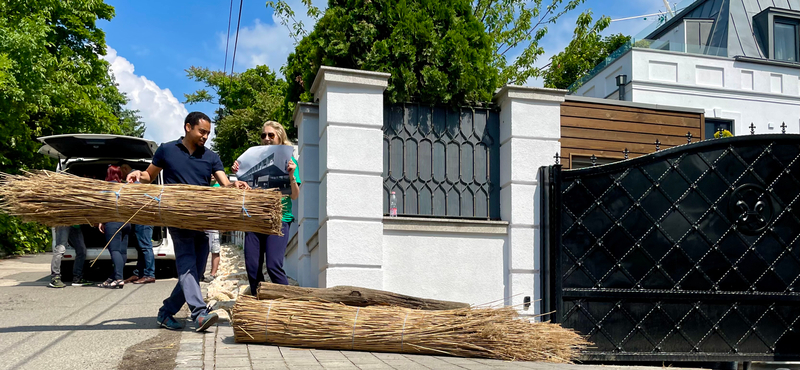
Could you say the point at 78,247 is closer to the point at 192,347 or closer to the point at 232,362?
the point at 192,347

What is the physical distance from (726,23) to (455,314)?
22806 mm

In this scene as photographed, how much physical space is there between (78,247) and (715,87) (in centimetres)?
1956

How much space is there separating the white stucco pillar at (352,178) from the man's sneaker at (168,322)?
1296 millimetres

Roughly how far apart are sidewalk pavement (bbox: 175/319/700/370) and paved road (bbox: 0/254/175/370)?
0.47 m

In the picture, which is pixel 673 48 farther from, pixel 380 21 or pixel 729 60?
pixel 380 21

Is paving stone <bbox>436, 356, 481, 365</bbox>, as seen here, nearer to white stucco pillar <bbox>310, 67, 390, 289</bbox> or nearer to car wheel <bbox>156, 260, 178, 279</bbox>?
white stucco pillar <bbox>310, 67, 390, 289</bbox>

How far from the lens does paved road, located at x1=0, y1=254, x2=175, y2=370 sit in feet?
14.4

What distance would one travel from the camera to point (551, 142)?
650 cm

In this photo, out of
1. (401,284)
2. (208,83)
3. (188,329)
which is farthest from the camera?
(208,83)

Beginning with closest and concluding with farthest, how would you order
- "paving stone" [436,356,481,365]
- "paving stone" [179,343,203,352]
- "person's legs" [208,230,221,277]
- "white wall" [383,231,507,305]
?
"paving stone" [179,343,203,352], "paving stone" [436,356,481,365], "white wall" [383,231,507,305], "person's legs" [208,230,221,277]

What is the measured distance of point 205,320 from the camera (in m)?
5.21

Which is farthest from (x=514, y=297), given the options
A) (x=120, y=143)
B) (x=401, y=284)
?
(x=120, y=143)

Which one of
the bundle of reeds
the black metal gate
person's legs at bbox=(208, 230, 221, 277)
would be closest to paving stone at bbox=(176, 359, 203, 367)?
the bundle of reeds

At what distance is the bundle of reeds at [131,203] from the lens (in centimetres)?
494
